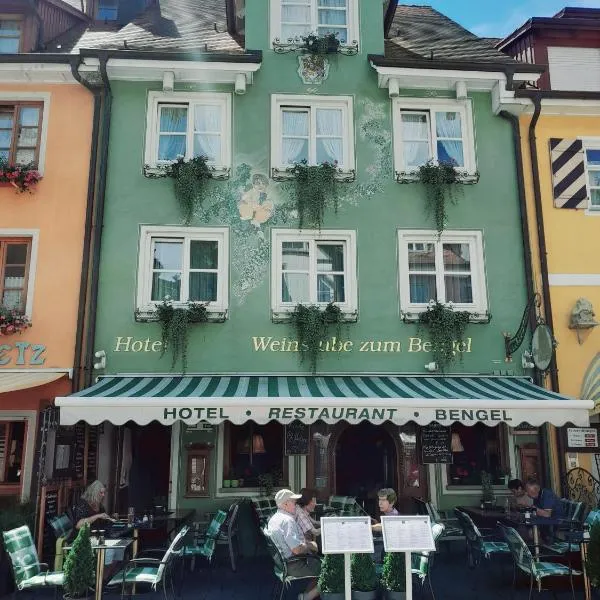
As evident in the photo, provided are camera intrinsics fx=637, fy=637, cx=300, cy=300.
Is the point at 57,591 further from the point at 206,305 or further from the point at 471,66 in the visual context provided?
the point at 471,66

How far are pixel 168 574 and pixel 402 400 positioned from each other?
4.68 meters

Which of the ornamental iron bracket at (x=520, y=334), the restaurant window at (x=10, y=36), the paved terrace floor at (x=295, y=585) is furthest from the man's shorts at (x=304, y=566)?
the restaurant window at (x=10, y=36)

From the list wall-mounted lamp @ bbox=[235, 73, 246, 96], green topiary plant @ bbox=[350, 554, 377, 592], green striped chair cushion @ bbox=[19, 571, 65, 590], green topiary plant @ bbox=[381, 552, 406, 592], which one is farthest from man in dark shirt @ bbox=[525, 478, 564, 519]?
wall-mounted lamp @ bbox=[235, 73, 246, 96]

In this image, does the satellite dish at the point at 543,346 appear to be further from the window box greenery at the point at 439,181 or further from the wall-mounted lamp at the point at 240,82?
the wall-mounted lamp at the point at 240,82

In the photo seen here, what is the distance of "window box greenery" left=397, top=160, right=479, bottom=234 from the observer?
13.1 metres

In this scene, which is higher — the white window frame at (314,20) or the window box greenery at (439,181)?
the white window frame at (314,20)

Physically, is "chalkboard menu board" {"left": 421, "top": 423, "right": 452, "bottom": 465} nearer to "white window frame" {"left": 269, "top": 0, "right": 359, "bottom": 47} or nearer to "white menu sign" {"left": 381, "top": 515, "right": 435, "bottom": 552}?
"white menu sign" {"left": 381, "top": 515, "right": 435, "bottom": 552}

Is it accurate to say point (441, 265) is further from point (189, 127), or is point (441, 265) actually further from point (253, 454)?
point (189, 127)

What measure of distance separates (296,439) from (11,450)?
211 inches

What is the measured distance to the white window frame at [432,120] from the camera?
1352 cm

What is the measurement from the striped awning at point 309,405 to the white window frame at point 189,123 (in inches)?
183

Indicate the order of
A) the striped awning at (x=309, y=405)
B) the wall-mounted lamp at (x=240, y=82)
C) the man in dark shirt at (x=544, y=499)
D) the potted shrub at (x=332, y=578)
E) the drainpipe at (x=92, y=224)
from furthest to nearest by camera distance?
the wall-mounted lamp at (x=240, y=82), the drainpipe at (x=92, y=224), the man in dark shirt at (x=544, y=499), the striped awning at (x=309, y=405), the potted shrub at (x=332, y=578)

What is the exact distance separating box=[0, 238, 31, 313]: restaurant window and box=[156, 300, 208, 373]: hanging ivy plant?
2747 millimetres

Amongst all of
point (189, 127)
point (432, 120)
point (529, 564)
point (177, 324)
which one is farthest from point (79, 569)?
point (432, 120)
